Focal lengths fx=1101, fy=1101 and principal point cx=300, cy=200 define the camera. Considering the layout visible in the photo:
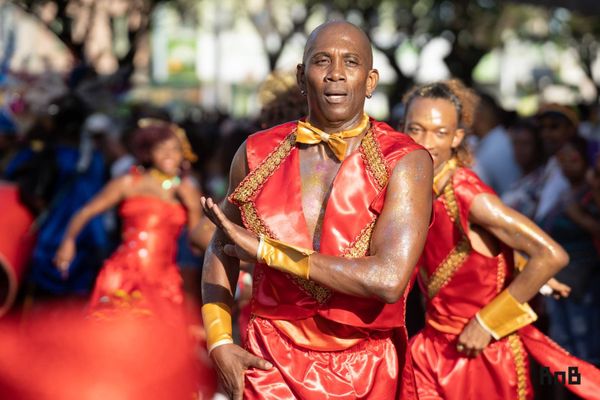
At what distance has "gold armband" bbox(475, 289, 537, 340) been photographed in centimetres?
497

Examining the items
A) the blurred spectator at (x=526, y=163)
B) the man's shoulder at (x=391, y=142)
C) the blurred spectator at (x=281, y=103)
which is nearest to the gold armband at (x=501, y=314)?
the man's shoulder at (x=391, y=142)

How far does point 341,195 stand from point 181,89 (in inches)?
2158

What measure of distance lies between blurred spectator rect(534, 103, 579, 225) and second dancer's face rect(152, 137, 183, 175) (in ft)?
9.19

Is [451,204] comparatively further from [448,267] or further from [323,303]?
[323,303]

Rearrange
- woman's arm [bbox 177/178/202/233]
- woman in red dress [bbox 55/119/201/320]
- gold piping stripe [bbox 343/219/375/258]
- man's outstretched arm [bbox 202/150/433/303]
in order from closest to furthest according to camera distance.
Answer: man's outstretched arm [bbox 202/150/433/303]
gold piping stripe [bbox 343/219/375/258]
woman in red dress [bbox 55/119/201/320]
woman's arm [bbox 177/178/202/233]

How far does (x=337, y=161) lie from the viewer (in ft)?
13.0

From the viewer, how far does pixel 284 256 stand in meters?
3.66

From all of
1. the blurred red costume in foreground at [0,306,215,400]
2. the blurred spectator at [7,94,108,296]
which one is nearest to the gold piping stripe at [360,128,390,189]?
the blurred red costume in foreground at [0,306,215,400]

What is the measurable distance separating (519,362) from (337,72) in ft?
6.60

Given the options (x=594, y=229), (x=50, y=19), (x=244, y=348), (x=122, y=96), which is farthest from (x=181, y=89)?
(x=244, y=348)

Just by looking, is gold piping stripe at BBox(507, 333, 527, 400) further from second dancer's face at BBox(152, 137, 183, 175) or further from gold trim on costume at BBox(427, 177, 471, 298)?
second dancer's face at BBox(152, 137, 183, 175)

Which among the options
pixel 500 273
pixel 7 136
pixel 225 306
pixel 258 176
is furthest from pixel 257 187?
pixel 7 136

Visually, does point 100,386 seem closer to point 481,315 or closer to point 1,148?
point 481,315

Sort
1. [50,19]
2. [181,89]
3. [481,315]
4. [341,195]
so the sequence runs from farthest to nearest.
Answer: [181,89] → [50,19] → [481,315] → [341,195]
